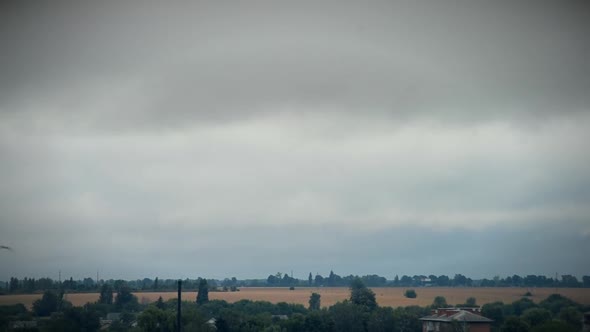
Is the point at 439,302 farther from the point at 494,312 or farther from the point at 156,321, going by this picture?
the point at 156,321

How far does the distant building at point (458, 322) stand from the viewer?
61.8 m

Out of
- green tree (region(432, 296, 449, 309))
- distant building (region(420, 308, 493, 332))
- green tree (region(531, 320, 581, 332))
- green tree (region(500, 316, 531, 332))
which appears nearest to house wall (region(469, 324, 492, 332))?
distant building (region(420, 308, 493, 332))

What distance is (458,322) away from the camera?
61750 millimetres

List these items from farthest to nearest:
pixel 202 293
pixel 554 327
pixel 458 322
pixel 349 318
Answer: pixel 202 293, pixel 349 318, pixel 458 322, pixel 554 327

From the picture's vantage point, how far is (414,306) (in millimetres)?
80562

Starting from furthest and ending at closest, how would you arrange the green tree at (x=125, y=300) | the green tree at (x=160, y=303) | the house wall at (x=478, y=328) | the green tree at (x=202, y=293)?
the green tree at (x=202, y=293)
the green tree at (x=125, y=300)
the green tree at (x=160, y=303)
the house wall at (x=478, y=328)

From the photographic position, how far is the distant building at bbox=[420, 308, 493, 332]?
2431 inches

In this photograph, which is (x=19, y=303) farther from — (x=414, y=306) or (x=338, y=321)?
(x=414, y=306)

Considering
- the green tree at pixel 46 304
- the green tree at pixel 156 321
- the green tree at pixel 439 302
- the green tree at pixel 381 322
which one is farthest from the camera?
the green tree at pixel 439 302

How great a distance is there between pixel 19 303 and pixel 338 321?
32196 millimetres

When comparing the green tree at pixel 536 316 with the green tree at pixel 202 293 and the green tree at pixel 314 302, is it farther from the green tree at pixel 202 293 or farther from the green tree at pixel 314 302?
the green tree at pixel 202 293

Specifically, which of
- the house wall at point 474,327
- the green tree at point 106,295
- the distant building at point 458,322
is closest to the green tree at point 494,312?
the distant building at point 458,322

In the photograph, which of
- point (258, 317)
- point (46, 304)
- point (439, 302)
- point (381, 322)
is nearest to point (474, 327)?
point (381, 322)

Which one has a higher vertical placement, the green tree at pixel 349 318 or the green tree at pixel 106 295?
the green tree at pixel 106 295
